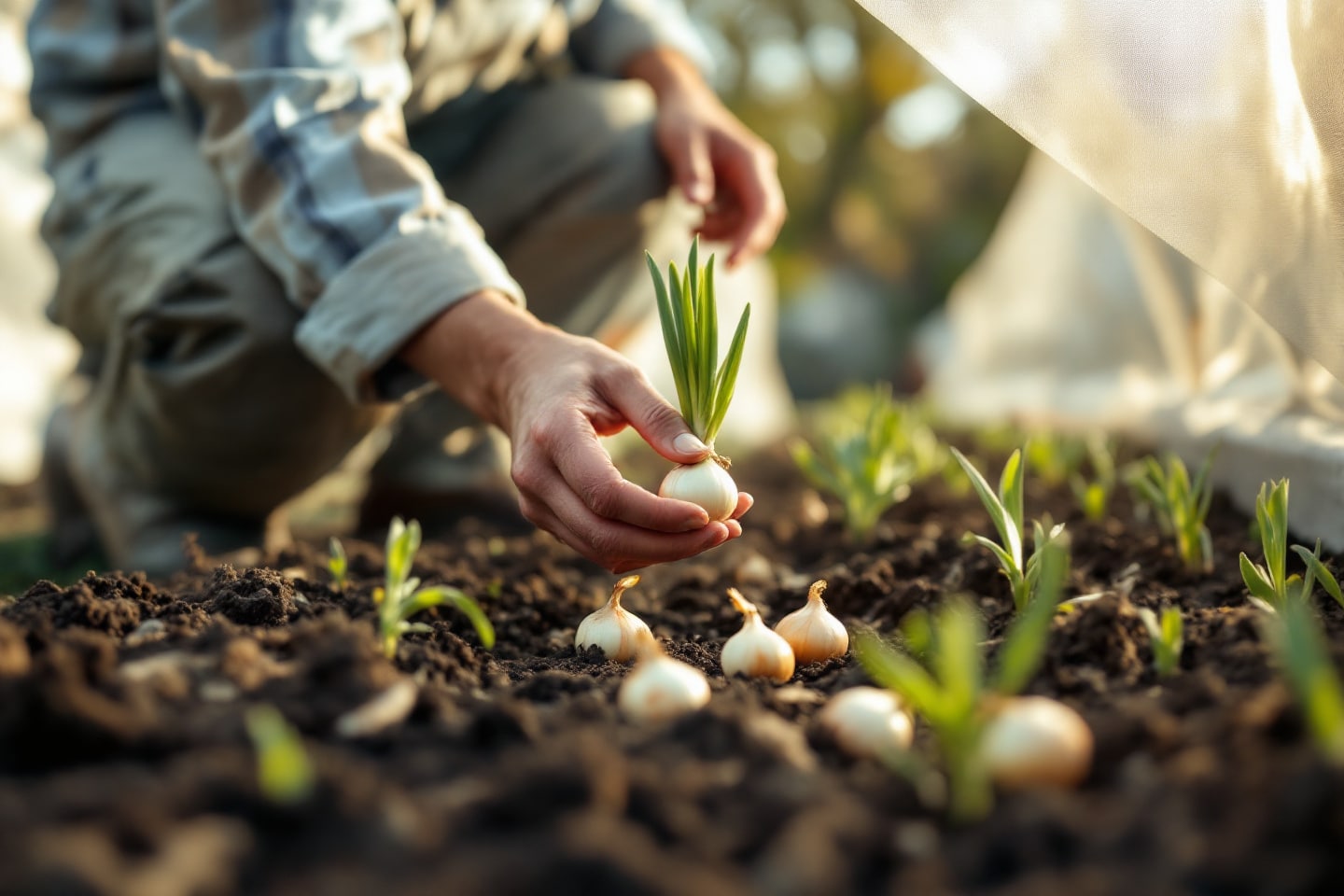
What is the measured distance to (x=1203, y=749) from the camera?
A: 738mm

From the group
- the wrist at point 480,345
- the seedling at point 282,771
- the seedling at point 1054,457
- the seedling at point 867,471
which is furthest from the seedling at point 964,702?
the seedling at point 1054,457

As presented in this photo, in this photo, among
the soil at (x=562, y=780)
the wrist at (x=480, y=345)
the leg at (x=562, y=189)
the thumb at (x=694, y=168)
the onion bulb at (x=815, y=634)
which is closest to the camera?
the soil at (x=562, y=780)

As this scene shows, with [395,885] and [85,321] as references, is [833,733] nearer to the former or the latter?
[395,885]

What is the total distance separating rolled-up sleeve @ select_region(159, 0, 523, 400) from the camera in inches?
55.2

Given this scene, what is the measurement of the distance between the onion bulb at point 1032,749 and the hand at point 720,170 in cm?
130

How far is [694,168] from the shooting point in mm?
2033

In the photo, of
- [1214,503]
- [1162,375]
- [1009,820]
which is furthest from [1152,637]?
[1162,375]

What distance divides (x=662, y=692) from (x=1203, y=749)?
387 millimetres

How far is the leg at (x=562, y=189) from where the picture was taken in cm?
218

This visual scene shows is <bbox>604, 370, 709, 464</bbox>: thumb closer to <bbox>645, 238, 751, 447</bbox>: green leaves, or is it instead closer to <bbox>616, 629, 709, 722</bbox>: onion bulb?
<bbox>645, 238, 751, 447</bbox>: green leaves

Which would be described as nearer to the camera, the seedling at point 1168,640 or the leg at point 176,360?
the seedling at point 1168,640

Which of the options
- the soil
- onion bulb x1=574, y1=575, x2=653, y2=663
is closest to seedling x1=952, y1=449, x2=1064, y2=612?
the soil

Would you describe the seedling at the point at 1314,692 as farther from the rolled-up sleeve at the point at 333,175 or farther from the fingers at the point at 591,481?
the rolled-up sleeve at the point at 333,175

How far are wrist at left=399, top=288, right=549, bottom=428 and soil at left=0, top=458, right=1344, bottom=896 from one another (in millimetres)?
328
